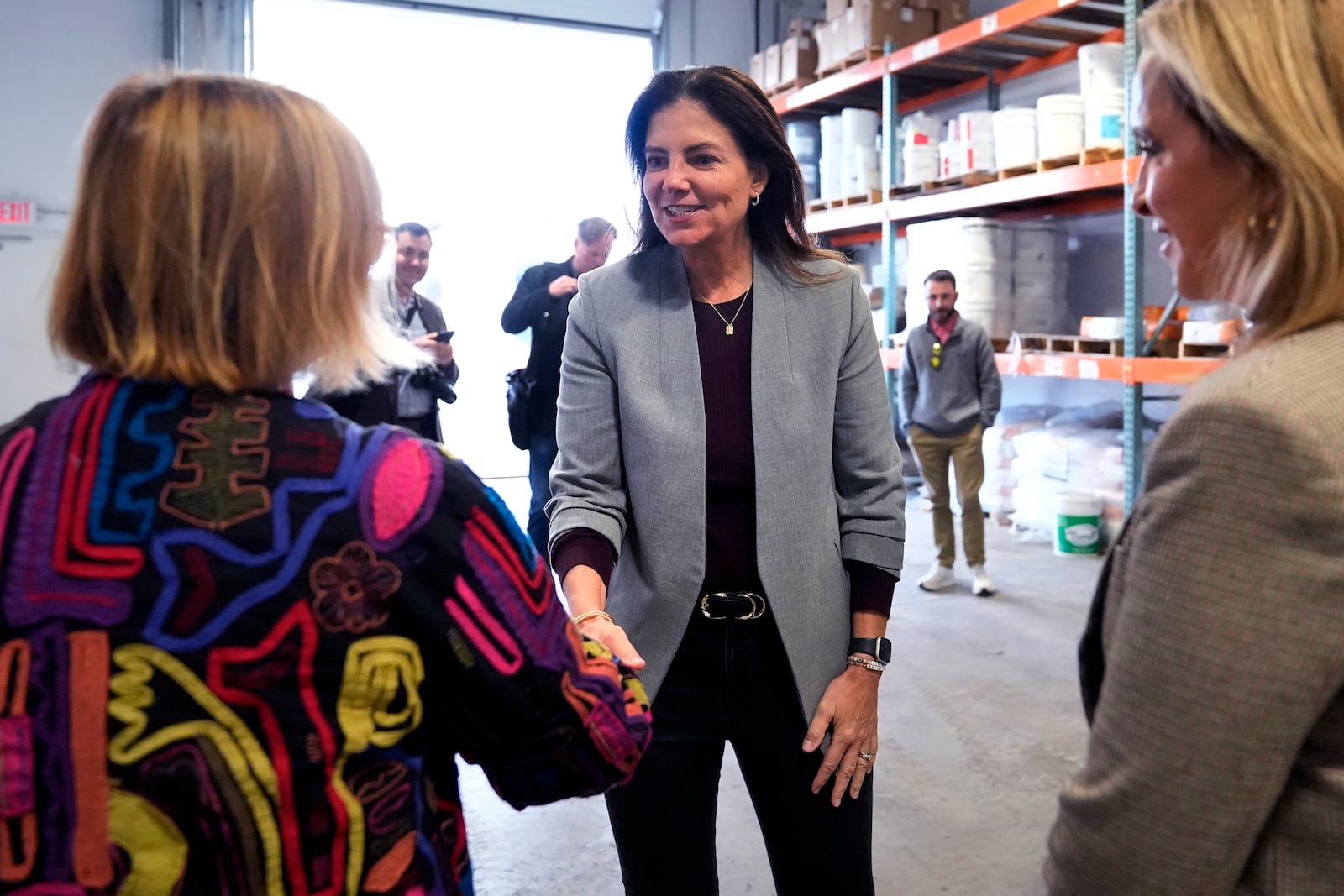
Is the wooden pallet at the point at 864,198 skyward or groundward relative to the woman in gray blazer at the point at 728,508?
skyward

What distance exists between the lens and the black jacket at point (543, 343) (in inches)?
196

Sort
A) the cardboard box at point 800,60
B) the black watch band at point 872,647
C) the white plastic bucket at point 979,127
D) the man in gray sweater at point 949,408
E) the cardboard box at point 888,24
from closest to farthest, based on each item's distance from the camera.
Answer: the black watch band at point 872,647 < the man in gray sweater at point 949,408 < the white plastic bucket at point 979,127 < the cardboard box at point 888,24 < the cardboard box at point 800,60

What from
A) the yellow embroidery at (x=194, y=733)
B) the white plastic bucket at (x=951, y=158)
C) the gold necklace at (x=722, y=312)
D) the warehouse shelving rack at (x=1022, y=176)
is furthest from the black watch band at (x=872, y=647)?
the white plastic bucket at (x=951, y=158)

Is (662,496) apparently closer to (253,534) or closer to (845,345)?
(845,345)

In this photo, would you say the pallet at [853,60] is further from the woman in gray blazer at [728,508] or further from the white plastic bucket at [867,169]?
the woman in gray blazer at [728,508]

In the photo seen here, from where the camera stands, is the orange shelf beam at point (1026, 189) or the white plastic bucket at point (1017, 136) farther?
the white plastic bucket at point (1017, 136)

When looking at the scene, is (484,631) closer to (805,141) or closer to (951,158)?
(951,158)

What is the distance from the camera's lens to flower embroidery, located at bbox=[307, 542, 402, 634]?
86 centimetres

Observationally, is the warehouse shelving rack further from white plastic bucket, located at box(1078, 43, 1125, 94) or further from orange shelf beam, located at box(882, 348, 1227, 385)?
white plastic bucket, located at box(1078, 43, 1125, 94)

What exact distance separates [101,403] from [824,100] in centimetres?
853

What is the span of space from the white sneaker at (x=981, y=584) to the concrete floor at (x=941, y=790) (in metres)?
0.37

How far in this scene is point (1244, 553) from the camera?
2.46 ft

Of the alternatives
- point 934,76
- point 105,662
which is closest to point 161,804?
point 105,662

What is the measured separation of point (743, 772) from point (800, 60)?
25.9 ft
